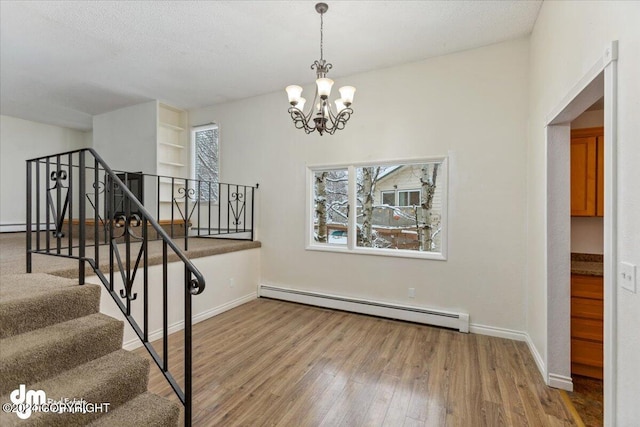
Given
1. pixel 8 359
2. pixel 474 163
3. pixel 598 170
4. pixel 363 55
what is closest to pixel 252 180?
pixel 363 55

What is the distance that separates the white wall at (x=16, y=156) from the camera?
5.78m

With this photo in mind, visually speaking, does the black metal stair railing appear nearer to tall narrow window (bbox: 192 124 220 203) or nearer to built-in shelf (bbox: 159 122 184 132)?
tall narrow window (bbox: 192 124 220 203)

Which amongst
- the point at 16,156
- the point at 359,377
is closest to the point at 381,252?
the point at 359,377

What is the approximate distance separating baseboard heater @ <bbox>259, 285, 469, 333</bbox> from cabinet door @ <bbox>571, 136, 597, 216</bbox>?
1576 mm

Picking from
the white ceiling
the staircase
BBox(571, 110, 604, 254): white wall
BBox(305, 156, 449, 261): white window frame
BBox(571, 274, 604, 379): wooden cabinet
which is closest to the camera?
the staircase

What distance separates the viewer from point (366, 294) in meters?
4.00

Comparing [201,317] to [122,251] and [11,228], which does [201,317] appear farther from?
[11,228]

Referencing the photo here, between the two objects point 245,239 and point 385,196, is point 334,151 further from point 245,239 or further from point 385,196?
point 245,239

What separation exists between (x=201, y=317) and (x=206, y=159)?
284 centimetres

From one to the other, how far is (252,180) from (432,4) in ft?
10.8

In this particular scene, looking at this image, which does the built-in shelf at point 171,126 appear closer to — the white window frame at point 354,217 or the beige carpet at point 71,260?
the beige carpet at point 71,260

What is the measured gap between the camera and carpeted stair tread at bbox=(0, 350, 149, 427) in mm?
1329

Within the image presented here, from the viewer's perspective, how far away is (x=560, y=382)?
2.33m

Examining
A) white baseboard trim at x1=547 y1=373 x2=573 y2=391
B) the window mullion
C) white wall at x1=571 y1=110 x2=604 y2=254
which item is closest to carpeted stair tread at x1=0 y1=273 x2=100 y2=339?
the window mullion
